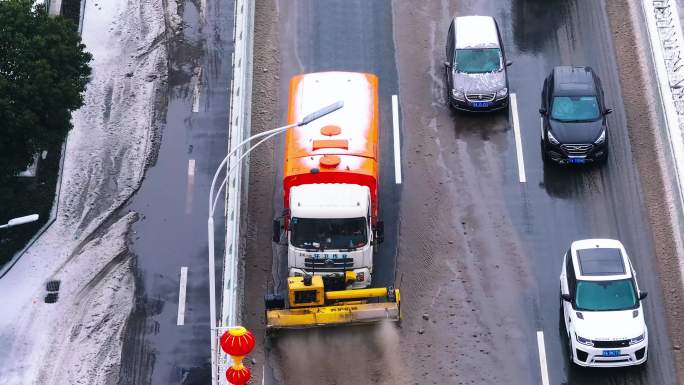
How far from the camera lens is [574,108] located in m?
39.5

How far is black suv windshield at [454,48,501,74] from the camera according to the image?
41.1 meters

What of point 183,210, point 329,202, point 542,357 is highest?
point 183,210

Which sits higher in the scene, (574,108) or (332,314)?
(574,108)

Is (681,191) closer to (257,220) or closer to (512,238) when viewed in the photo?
(512,238)

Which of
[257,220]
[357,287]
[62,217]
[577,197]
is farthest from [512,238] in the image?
[62,217]

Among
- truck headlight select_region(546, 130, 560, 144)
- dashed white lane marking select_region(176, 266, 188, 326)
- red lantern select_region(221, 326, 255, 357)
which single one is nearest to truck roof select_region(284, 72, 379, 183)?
dashed white lane marking select_region(176, 266, 188, 326)

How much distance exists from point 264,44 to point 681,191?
15.4 meters

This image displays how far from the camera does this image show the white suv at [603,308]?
34031mm

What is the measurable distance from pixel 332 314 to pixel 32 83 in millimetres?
11679

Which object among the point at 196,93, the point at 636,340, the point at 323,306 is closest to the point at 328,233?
the point at 323,306

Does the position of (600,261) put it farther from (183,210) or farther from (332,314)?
(183,210)

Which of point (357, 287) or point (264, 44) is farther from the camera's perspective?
point (264, 44)

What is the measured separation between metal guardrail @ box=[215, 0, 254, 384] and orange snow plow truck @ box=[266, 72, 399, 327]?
50.6 inches

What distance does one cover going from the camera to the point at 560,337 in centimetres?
3609
